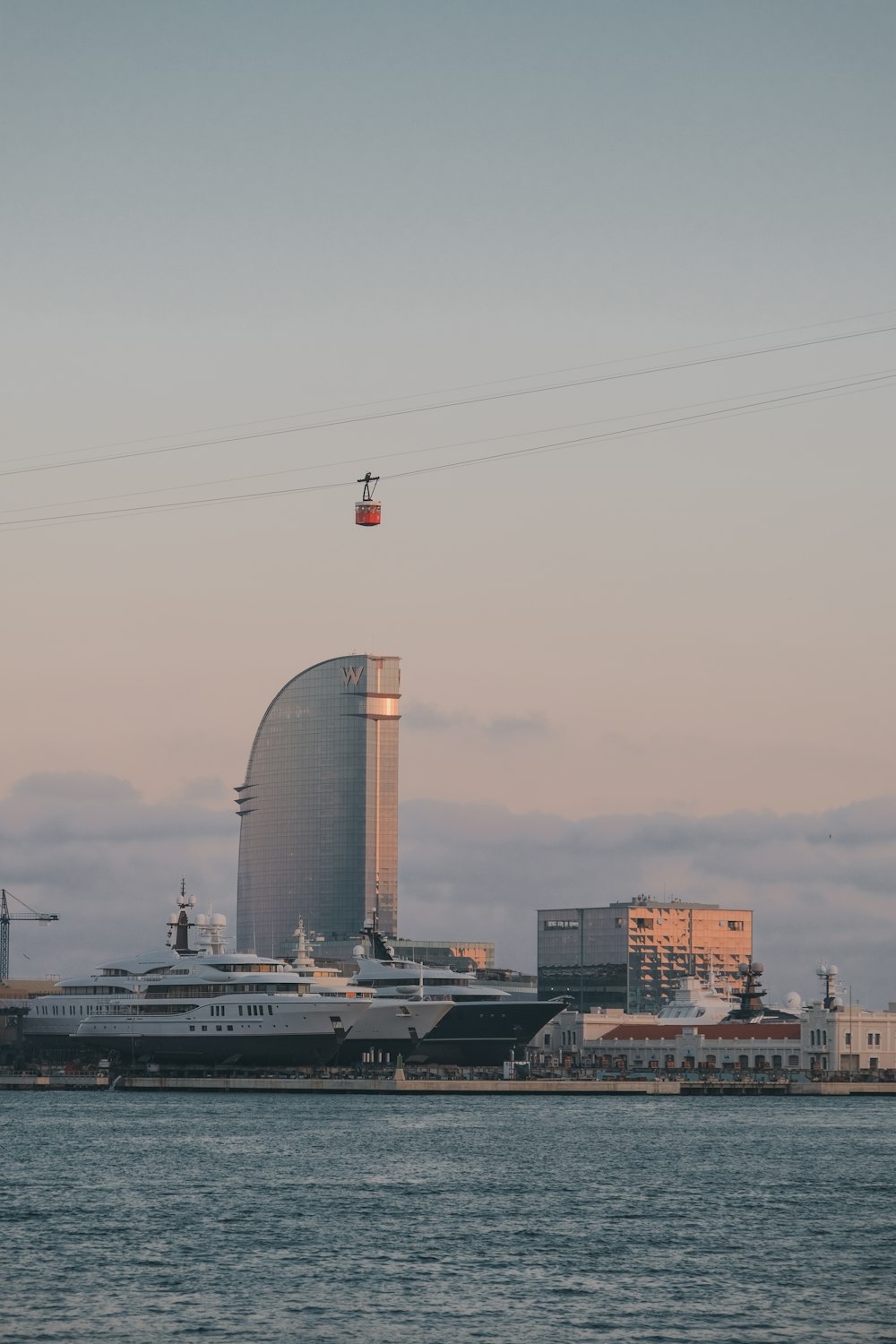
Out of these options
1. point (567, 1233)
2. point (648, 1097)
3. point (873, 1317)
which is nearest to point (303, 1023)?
point (648, 1097)

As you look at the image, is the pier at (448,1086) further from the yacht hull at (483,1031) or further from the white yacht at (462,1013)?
the white yacht at (462,1013)

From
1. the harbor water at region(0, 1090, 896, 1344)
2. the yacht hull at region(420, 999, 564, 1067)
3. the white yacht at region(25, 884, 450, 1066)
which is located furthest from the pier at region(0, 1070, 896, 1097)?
the harbor water at region(0, 1090, 896, 1344)

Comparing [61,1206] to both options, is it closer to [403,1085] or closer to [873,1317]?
[873,1317]

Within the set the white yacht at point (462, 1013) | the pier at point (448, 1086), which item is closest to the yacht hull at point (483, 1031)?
the white yacht at point (462, 1013)

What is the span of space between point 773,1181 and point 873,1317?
3405cm

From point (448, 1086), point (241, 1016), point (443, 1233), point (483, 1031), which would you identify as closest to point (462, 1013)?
point (483, 1031)

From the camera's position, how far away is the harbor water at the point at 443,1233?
51812mm

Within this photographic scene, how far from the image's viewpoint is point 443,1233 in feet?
221

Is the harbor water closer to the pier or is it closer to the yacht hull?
the pier

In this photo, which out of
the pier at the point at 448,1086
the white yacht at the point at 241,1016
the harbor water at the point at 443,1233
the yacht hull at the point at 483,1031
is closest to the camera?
the harbor water at the point at 443,1233

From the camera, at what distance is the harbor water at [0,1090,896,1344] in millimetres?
51812

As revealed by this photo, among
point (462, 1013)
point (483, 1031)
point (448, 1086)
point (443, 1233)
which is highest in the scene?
point (462, 1013)

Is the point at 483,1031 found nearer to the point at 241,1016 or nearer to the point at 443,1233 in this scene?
Result: the point at 241,1016

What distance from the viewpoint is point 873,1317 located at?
52156mm
